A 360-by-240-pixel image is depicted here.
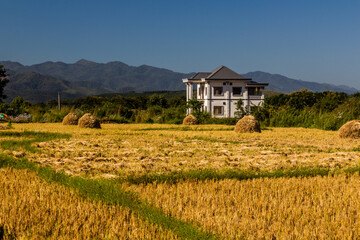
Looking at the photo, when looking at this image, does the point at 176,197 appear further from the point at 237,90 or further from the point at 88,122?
the point at 237,90

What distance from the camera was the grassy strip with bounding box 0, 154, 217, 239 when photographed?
3141mm

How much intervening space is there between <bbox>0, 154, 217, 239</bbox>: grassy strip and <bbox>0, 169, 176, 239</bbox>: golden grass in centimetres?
14

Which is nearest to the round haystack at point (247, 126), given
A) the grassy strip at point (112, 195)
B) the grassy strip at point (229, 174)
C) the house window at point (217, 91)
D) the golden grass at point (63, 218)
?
the grassy strip at point (229, 174)

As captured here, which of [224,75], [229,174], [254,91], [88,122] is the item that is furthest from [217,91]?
[229,174]

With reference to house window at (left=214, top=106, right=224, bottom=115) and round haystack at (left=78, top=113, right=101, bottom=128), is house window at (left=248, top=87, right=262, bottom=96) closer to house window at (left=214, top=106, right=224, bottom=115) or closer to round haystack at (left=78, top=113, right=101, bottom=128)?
house window at (left=214, top=106, right=224, bottom=115)

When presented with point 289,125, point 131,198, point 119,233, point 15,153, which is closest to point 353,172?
point 131,198

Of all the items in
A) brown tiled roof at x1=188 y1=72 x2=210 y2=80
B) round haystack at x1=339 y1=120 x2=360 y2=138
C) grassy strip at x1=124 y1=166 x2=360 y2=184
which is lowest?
grassy strip at x1=124 y1=166 x2=360 y2=184

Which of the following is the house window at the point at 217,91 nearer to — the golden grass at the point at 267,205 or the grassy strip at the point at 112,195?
the grassy strip at the point at 112,195

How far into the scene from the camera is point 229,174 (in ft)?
17.9

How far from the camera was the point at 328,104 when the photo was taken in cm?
2392

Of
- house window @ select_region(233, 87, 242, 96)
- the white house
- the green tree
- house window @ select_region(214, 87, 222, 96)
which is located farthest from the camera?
house window @ select_region(233, 87, 242, 96)

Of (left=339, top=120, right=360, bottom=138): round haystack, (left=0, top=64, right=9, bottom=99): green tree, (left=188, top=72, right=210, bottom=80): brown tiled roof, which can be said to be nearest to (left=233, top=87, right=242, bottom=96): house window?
(left=188, top=72, right=210, bottom=80): brown tiled roof

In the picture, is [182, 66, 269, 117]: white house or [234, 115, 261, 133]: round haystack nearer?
[234, 115, 261, 133]: round haystack

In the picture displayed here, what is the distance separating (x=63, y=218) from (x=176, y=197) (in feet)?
4.11
